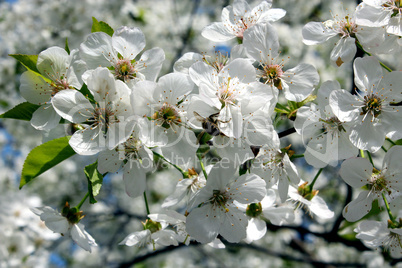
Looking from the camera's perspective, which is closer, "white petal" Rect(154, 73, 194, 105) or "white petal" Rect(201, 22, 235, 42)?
"white petal" Rect(154, 73, 194, 105)

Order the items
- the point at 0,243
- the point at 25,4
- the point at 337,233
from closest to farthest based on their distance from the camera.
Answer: the point at 337,233
the point at 0,243
the point at 25,4

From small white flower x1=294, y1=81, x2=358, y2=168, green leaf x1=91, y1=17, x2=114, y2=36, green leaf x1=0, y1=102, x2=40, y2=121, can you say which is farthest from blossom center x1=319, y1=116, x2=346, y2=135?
green leaf x1=0, y1=102, x2=40, y2=121

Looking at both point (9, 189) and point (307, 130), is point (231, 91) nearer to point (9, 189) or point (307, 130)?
point (307, 130)

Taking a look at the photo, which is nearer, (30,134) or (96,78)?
(96,78)

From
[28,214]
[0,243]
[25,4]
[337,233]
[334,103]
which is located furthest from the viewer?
[25,4]

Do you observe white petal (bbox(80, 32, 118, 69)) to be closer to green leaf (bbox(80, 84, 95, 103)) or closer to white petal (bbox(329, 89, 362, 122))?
green leaf (bbox(80, 84, 95, 103))

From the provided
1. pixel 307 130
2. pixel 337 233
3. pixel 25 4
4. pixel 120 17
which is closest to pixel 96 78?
pixel 307 130
